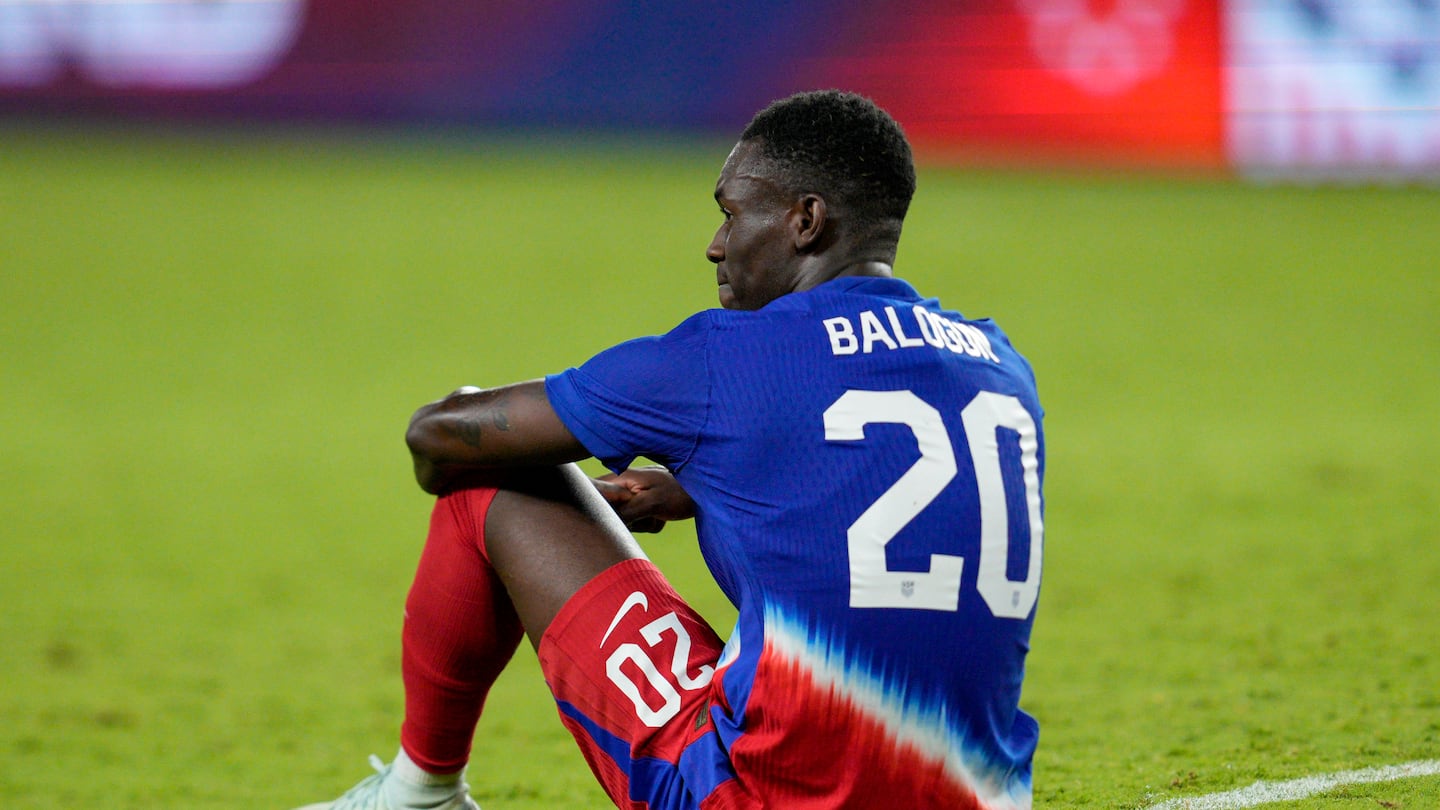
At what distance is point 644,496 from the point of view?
252 cm

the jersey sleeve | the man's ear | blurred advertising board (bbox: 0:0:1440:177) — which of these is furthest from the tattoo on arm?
blurred advertising board (bbox: 0:0:1440:177)

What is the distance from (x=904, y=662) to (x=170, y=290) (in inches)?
329

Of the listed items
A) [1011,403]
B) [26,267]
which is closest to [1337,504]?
[1011,403]

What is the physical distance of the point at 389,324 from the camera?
352 inches

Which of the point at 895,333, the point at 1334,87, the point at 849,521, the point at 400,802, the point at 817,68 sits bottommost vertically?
the point at 400,802

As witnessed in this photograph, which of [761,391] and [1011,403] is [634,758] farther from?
[1011,403]

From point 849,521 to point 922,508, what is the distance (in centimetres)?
10

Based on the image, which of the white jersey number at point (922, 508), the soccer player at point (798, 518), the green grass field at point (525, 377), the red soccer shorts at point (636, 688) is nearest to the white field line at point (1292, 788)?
the green grass field at point (525, 377)

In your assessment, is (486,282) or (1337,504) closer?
(1337,504)

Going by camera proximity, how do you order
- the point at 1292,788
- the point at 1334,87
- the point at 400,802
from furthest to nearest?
the point at 1334,87 < the point at 1292,788 < the point at 400,802

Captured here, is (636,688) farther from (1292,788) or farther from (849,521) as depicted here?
(1292,788)

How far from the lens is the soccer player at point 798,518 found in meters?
2.02

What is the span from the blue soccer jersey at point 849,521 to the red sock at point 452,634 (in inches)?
13.0

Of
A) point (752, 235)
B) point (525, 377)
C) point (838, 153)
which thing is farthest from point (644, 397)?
point (525, 377)
